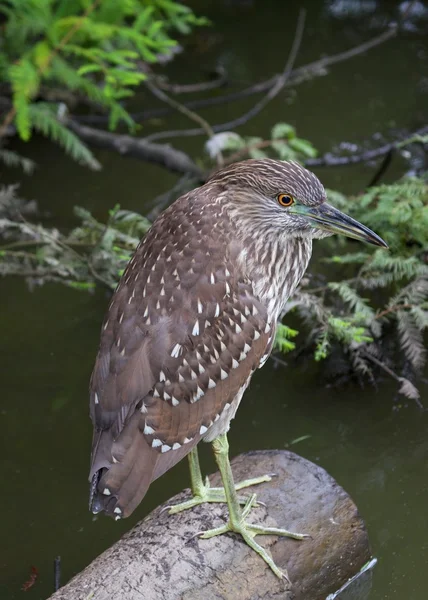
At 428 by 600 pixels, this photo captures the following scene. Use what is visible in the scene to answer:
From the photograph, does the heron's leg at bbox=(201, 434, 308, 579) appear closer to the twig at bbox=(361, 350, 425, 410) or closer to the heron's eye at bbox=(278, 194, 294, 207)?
the heron's eye at bbox=(278, 194, 294, 207)

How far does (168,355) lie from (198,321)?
0.63 feet

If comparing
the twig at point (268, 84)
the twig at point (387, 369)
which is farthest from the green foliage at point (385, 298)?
the twig at point (268, 84)

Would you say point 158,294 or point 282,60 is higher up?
point 282,60

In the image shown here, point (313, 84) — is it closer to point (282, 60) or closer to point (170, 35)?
point (282, 60)

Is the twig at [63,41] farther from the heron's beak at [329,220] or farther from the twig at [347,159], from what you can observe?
the heron's beak at [329,220]

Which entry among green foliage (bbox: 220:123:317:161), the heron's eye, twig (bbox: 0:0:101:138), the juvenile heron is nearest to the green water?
the juvenile heron

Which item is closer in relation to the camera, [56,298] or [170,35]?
[56,298]

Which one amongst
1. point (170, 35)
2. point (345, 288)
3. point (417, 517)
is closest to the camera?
point (417, 517)

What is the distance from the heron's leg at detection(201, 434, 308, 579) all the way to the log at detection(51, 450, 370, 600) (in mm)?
28

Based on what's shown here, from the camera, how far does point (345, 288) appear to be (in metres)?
5.04

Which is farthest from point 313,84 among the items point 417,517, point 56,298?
point 417,517

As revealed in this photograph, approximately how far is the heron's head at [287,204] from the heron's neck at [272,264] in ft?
0.20

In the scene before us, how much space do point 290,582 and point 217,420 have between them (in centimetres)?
75

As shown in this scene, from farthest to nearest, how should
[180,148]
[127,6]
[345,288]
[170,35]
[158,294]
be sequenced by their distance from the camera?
[170,35] < [180,148] < [127,6] < [345,288] < [158,294]
